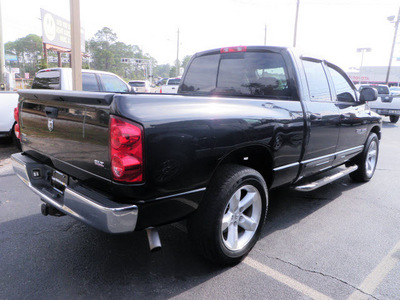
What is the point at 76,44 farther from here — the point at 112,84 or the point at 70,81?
the point at 112,84

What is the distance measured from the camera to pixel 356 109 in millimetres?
4426

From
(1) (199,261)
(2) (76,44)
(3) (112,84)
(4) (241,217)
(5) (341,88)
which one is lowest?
(1) (199,261)

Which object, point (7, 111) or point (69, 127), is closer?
point (69, 127)

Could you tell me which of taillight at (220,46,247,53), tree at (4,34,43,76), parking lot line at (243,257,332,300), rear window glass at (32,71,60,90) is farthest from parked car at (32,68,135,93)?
tree at (4,34,43,76)

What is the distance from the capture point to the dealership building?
65438 millimetres

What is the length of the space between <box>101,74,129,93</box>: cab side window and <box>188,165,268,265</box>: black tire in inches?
252

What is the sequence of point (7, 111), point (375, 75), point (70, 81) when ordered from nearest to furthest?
1. point (7, 111)
2. point (70, 81)
3. point (375, 75)

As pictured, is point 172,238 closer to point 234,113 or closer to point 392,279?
point 234,113

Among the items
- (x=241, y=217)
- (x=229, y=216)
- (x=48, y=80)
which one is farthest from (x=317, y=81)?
(x=48, y=80)

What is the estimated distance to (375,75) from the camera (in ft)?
222

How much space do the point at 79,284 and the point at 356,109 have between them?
4104 millimetres

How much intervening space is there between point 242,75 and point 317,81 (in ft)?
2.99

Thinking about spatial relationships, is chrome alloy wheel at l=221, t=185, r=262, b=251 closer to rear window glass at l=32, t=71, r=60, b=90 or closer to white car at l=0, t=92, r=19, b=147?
white car at l=0, t=92, r=19, b=147

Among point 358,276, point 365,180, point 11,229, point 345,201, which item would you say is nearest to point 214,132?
point 358,276
